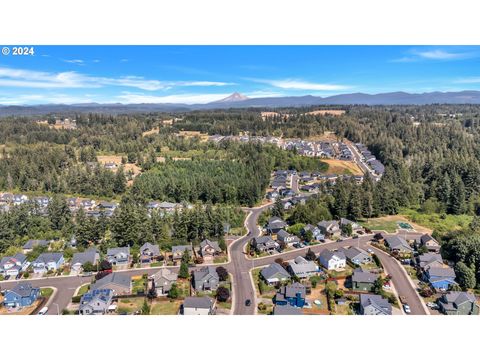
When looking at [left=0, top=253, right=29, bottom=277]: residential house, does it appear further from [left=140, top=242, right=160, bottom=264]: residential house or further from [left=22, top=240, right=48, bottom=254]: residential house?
[left=140, top=242, right=160, bottom=264]: residential house

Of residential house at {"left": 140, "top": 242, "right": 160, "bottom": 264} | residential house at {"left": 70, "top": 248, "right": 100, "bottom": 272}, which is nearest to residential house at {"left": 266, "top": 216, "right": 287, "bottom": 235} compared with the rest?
residential house at {"left": 140, "top": 242, "right": 160, "bottom": 264}

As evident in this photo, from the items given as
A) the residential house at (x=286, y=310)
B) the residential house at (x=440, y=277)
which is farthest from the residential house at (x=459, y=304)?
the residential house at (x=286, y=310)

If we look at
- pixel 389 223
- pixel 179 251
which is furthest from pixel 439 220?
pixel 179 251

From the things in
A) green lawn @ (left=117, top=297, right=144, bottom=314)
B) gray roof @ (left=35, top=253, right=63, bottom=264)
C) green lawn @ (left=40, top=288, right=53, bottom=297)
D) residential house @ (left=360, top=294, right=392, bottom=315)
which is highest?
gray roof @ (left=35, top=253, right=63, bottom=264)

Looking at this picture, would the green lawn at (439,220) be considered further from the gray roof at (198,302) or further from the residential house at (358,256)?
the gray roof at (198,302)

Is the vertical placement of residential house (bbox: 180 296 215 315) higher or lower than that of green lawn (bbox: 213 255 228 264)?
higher

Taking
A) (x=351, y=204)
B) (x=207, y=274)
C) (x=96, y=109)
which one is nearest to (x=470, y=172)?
(x=351, y=204)
